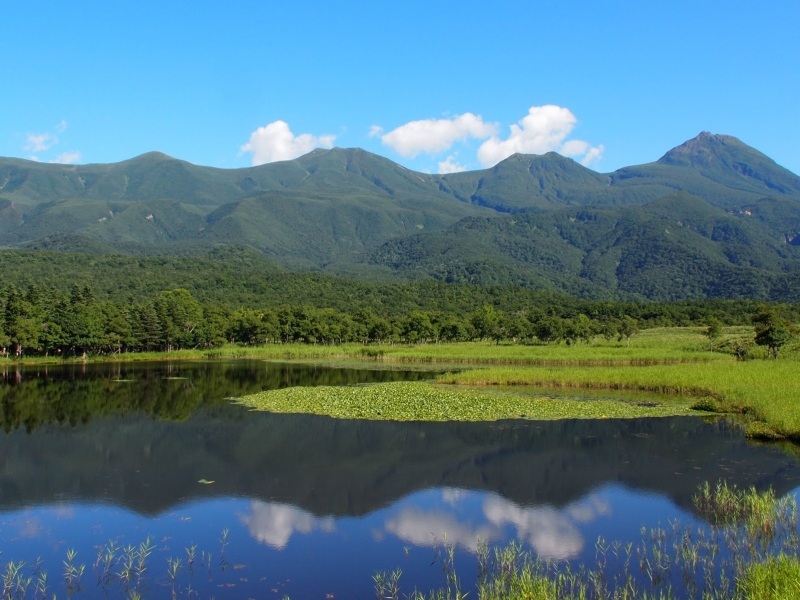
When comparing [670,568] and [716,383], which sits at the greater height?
[716,383]

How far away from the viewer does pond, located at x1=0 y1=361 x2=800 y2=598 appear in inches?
628

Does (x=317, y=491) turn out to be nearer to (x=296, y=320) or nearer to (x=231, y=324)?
(x=231, y=324)

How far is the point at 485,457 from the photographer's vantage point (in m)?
27.4

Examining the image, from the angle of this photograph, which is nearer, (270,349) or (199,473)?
(199,473)

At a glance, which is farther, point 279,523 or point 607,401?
point 607,401

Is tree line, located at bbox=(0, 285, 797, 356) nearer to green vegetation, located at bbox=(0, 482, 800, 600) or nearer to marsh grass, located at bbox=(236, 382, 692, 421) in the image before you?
marsh grass, located at bbox=(236, 382, 692, 421)

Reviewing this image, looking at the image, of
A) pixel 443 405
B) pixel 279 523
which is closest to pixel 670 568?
pixel 279 523

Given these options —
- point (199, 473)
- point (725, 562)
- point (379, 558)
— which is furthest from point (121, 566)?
point (725, 562)

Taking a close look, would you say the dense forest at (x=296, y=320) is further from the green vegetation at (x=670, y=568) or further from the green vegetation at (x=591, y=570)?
the green vegetation at (x=591, y=570)

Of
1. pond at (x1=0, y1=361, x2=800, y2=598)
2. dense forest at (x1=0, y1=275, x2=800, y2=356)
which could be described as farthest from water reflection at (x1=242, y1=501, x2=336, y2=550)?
dense forest at (x1=0, y1=275, x2=800, y2=356)

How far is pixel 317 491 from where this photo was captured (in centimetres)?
2241

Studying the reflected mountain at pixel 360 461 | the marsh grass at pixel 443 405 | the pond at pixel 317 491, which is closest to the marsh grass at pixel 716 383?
the reflected mountain at pixel 360 461

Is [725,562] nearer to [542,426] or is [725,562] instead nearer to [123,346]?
[542,426]

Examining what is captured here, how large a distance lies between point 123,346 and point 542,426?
75729mm
